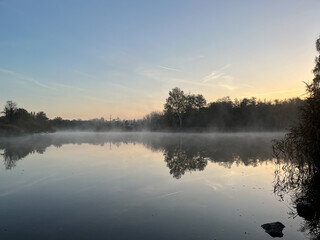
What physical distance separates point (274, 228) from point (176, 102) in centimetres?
8825

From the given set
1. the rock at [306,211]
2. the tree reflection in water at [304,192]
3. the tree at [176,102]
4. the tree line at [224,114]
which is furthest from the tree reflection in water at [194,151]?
the tree at [176,102]

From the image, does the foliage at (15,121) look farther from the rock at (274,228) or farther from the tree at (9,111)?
the rock at (274,228)

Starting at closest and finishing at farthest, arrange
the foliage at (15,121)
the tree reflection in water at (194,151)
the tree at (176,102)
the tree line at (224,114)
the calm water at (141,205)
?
the calm water at (141,205), the tree reflection in water at (194,151), the foliage at (15,121), the tree line at (224,114), the tree at (176,102)

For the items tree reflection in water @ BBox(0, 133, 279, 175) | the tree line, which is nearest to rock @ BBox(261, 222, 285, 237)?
tree reflection in water @ BBox(0, 133, 279, 175)

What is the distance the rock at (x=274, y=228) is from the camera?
602 centimetres

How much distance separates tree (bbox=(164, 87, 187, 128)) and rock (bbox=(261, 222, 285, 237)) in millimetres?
86086

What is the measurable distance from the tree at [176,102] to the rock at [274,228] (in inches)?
3389

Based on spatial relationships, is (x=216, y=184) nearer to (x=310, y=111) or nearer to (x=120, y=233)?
(x=310, y=111)

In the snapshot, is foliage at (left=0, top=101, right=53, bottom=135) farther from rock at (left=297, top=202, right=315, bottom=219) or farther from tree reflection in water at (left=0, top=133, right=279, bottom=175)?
rock at (left=297, top=202, right=315, bottom=219)

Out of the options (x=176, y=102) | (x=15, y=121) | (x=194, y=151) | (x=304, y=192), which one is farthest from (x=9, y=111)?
(x=304, y=192)

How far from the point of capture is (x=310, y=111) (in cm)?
1064

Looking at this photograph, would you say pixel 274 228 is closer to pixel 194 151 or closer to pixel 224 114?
pixel 194 151

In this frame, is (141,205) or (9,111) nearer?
(141,205)

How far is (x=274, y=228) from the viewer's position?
20.4ft
